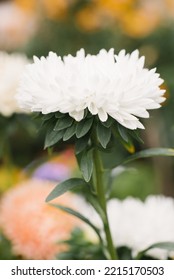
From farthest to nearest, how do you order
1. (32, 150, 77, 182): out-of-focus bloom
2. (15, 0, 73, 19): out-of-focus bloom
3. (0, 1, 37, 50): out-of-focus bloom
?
(0, 1, 37, 50): out-of-focus bloom → (15, 0, 73, 19): out-of-focus bloom → (32, 150, 77, 182): out-of-focus bloom

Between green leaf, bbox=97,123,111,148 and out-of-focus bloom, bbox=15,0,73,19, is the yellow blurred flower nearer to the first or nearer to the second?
out-of-focus bloom, bbox=15,0,73,19

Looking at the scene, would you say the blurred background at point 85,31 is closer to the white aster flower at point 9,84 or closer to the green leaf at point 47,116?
the white aster flower at point 9,84

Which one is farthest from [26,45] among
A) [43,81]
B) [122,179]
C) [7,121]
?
[43,81]

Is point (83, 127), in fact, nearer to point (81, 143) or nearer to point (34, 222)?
point (81, 143)

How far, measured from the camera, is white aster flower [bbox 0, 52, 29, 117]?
104cm

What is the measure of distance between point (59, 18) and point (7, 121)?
1.70 metres

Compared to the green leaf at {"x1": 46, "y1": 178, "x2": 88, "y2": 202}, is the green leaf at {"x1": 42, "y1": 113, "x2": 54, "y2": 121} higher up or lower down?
higher up

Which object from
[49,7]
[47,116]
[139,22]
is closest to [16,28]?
[49,7]

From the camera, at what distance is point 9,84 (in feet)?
3.44

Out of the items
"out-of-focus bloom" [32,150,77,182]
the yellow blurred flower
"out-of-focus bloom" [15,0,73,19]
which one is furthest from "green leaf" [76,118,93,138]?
"out-of-focus bloom" [15,0,73,19]

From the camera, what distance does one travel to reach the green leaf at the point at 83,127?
722 millimetres

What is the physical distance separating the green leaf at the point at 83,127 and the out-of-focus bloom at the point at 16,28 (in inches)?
83.5

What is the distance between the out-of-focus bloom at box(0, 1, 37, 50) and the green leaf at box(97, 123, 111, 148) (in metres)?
2.12

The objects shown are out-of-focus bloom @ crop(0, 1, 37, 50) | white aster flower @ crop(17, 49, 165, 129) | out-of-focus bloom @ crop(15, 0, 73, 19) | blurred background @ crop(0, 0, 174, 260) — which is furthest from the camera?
out-of-focus bloom @ crop(0, 1, 37, 50)
